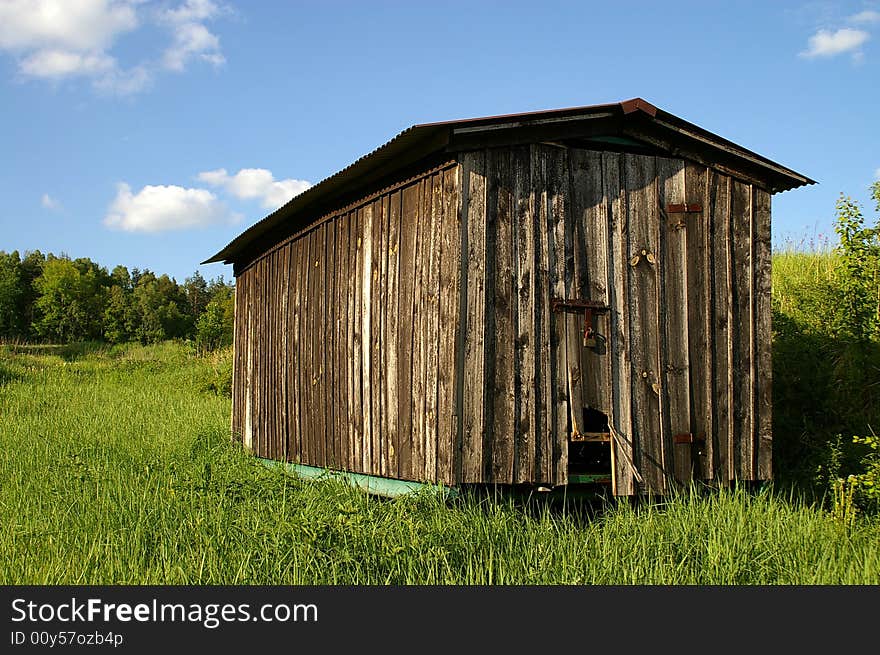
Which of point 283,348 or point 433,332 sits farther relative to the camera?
point 283,348

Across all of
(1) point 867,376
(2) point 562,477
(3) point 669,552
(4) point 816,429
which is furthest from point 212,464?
(1) point 867,376

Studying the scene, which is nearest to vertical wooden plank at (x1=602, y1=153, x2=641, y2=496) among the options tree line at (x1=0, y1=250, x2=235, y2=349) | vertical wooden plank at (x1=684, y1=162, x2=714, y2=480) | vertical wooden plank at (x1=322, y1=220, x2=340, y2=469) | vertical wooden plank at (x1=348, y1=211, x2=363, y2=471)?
vertical wooden plank at (x1=684, y1=162, x2=714, y2=480)

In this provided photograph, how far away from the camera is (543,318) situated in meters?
7.58

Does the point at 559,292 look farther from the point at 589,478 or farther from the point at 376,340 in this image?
the point at 376,340

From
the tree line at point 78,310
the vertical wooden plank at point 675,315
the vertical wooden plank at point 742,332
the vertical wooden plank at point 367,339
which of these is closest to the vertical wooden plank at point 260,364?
the vertical wooden plank at point 367,339

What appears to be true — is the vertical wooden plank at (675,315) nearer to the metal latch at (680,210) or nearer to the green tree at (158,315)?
the metal latch at (680,210)

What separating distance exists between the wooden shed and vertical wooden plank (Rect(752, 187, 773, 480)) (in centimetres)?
2

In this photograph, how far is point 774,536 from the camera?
21.7 ft

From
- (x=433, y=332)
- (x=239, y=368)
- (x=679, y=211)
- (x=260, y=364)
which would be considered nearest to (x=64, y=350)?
(x=239, y=368)

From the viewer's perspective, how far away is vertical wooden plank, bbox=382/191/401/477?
8.13 m

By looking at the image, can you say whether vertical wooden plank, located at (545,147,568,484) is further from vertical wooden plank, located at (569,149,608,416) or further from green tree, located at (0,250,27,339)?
green tree, located at (0,250,27,339)

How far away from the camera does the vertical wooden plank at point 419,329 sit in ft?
25.0

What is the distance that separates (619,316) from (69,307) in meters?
38.1

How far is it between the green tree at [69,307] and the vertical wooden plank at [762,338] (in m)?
37.1
